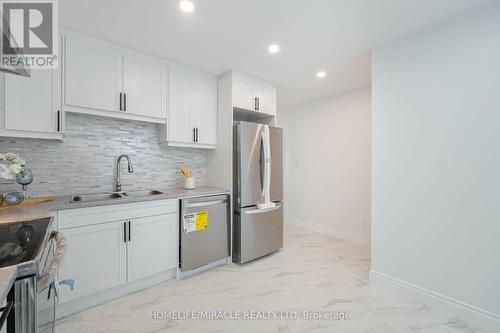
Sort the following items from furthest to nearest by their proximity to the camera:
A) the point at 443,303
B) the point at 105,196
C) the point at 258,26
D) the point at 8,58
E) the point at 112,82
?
the point at 105,196 < the point at 112,82 < the point at 258,26 < the point at 443,303 < the point at 8,58

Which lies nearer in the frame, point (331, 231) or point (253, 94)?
point (253, 94)

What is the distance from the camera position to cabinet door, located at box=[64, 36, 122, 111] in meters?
1.92

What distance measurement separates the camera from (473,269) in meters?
1.60

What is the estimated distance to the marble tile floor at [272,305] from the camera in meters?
1.60

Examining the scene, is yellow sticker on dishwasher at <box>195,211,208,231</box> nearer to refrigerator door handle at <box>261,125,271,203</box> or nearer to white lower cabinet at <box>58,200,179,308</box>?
white lower cabinet at <box>58,200,179,308</box>

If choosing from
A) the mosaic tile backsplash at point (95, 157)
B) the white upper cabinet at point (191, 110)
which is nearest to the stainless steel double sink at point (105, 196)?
the mosaic tile backsplash at point (95, 157)

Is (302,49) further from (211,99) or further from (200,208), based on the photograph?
(200,208)

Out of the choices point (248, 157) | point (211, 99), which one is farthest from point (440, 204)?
point (211, 99)

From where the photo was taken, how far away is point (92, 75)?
2.02m

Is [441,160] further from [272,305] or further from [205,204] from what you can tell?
[205,204]

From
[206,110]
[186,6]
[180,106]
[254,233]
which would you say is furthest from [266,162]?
[186,6]

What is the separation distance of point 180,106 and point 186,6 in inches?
45.6

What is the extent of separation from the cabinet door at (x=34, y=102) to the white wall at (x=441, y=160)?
118 inches

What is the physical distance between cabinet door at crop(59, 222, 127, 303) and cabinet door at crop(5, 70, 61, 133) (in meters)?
0.94
